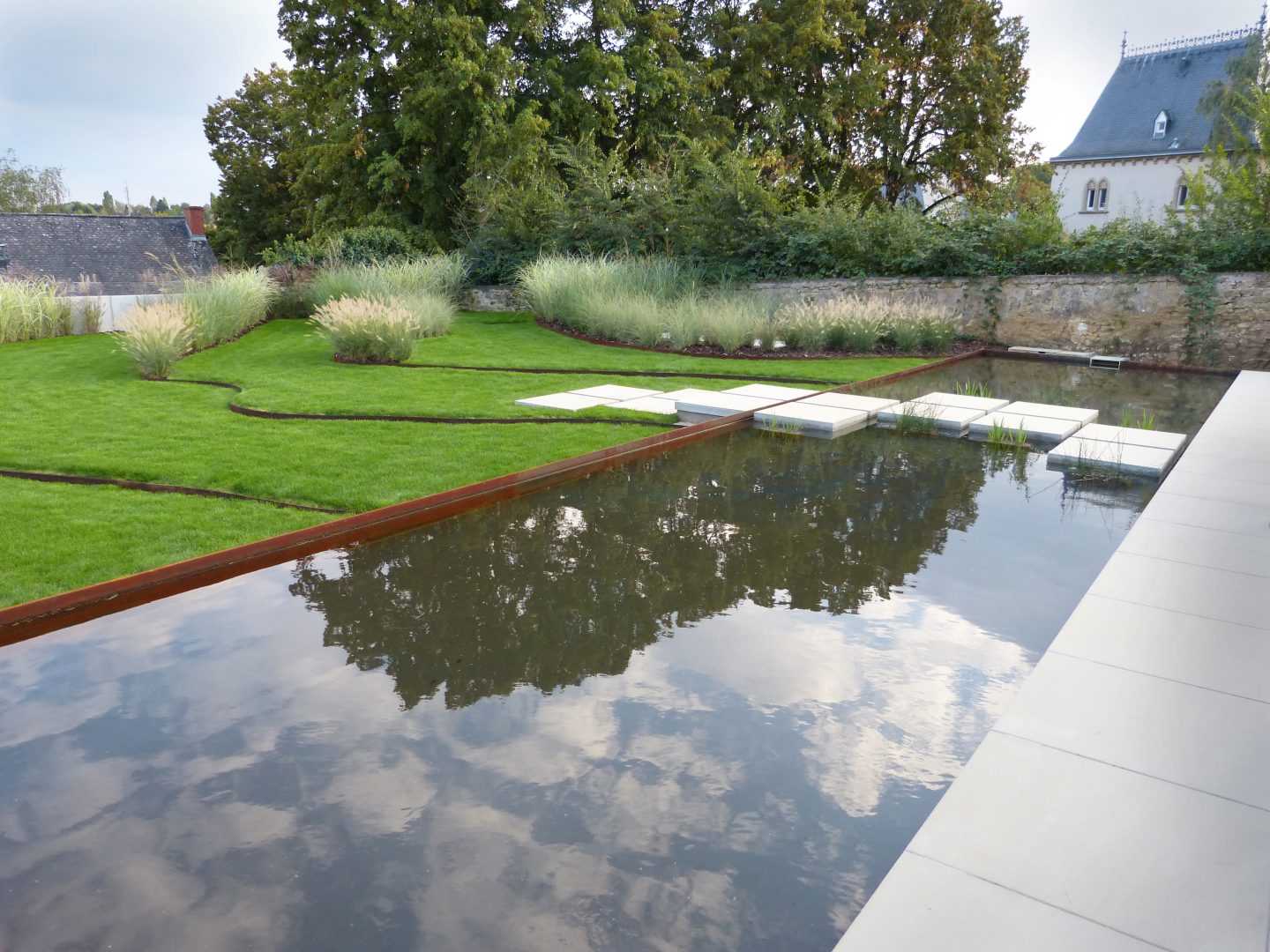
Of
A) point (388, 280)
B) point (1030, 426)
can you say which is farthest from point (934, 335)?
point (388, 280)

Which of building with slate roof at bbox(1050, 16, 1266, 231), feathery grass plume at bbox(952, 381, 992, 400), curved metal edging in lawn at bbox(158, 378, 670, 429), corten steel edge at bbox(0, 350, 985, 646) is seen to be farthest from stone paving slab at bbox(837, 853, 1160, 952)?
building with slate roof at bbox(1050, 16, 1266, 231)

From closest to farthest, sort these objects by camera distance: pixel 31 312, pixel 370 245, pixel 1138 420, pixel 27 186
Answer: pixel 1138 420 < pixel 31 312 < pixel 370 245 < pixel 27 186

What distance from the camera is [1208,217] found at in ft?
37.2

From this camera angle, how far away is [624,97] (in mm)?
20578

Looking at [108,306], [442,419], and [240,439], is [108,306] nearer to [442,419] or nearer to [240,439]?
[240,439]

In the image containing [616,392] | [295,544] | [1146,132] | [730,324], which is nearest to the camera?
[295,544]

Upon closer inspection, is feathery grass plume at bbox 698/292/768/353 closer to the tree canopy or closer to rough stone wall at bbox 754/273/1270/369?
rough stone wall at bbox 754/273/1270/369

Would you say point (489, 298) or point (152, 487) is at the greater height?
point (489, 298)

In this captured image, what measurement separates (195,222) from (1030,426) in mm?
30182

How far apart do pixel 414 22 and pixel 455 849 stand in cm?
1886

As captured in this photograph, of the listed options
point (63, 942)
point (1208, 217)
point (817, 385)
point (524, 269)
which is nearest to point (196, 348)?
point (524, 269)

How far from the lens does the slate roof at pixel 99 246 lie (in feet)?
81.9

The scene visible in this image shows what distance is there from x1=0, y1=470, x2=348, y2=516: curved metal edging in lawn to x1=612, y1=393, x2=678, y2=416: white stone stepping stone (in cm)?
312

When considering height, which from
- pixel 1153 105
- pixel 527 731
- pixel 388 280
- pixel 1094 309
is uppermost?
pixel 1153 105
